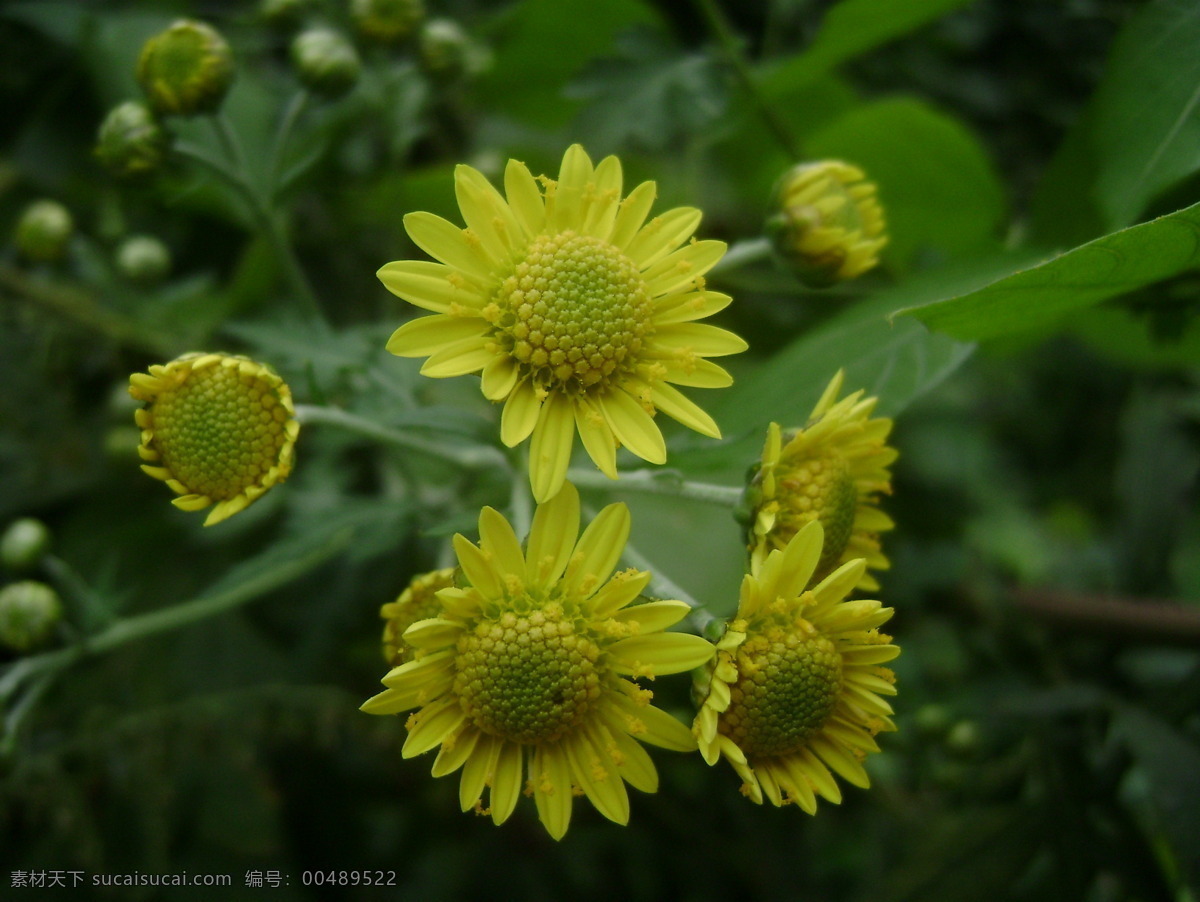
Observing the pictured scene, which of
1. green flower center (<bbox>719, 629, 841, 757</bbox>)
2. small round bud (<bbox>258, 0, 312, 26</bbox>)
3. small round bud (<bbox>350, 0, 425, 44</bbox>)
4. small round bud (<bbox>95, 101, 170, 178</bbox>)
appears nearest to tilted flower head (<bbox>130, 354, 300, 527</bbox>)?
small round bud (<bbox>95, 101, 170, 178</bbox>)

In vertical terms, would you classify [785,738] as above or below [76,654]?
above

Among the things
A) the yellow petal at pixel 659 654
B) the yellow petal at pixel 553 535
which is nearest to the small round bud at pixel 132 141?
the yellow petal at pixel 553 535

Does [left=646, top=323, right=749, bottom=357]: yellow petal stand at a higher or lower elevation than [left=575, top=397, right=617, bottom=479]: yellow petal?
higher

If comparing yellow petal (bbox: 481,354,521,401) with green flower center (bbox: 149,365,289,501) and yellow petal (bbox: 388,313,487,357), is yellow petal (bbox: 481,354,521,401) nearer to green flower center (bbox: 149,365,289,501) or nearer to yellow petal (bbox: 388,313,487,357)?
yellow petal (bbox: 388,313,487,357)

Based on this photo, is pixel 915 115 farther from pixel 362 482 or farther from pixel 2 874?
pixel 2 874

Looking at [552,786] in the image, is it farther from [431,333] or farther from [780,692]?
[431,333]

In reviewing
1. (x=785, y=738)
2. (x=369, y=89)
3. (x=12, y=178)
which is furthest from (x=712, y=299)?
(x=12, y=178)

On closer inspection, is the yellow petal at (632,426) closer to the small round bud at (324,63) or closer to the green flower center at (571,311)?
the green flower center at (571,311)
